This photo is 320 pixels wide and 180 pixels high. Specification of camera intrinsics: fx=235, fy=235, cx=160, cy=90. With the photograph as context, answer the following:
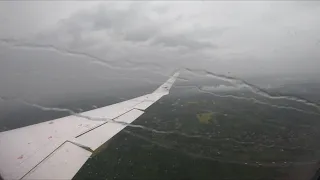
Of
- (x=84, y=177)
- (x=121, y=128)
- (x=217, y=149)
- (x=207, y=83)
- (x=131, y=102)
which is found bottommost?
(x=84, y=177)

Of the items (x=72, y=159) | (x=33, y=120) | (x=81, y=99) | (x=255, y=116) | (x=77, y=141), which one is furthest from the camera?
(x=255, y=116)

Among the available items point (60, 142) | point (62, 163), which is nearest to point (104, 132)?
point (60, 142)

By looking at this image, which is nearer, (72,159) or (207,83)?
(72,159)

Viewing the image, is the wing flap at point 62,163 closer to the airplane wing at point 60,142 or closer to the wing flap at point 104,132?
the airplane wing at point 60,142

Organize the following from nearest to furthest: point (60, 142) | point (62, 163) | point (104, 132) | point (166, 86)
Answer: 1. point (62, 163)
2. point (60, 142)
3. point (104, 132)
4. point (166, 86)

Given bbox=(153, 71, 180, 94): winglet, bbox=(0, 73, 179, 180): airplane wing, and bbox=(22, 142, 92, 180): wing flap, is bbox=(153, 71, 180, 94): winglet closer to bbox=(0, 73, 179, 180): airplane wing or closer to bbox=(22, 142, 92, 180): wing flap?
bbox=(0, 73, 179, 180): airplane wing

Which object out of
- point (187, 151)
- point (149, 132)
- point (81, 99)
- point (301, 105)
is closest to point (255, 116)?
point (301, 105)

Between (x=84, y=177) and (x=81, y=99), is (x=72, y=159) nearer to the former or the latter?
(x=84, y=177)

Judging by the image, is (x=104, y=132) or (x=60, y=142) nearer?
(x=60, y=142)

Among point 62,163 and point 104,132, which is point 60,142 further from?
point 104,132
